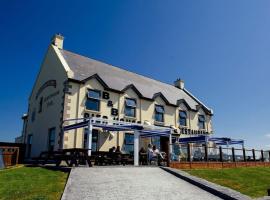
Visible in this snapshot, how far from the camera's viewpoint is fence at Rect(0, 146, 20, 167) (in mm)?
17031

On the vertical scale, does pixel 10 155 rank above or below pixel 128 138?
below

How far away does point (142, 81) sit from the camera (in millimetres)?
28359

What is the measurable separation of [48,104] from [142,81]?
34.4 feet

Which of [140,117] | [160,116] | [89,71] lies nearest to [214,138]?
[160,116]

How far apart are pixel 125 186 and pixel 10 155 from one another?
35.1ft

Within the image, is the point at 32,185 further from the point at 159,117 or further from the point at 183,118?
the point at 183,118

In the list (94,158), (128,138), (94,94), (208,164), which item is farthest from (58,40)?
(208,164)

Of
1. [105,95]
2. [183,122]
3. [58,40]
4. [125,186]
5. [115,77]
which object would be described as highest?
[58,40]

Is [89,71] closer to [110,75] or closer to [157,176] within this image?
[110,75]

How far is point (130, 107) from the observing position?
23.2 metres

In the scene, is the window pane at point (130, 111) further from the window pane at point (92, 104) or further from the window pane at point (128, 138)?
the window pane at point (92, 104)

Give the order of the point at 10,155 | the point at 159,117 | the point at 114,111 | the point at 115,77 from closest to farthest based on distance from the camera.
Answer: the point at 10,155 → the point at 114,111 → the point at 115,77 → the point at 159,117

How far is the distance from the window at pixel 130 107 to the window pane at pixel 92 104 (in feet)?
9.77

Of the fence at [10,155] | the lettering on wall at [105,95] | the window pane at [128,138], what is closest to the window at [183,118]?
the window pane at [128,138]
